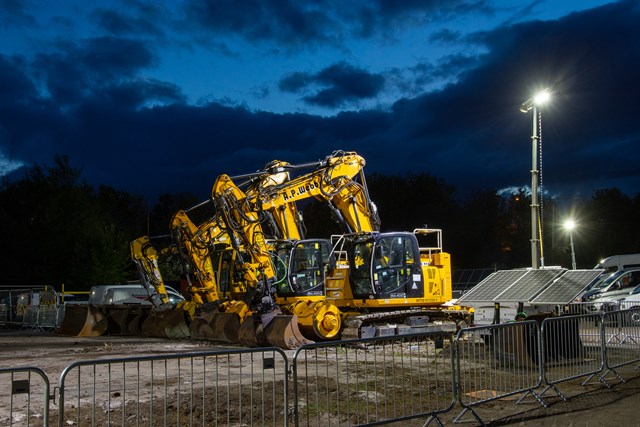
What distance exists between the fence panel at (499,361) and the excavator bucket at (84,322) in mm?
17823

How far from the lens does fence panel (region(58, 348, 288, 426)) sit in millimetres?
7484

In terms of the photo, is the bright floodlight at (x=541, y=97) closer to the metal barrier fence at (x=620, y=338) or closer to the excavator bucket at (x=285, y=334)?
the metal barrier fence at (x=620, y=338)

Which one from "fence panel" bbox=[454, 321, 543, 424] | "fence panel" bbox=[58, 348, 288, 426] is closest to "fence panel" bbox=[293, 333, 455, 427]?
"fence panel" bbox=[454, 321, 543, 424]

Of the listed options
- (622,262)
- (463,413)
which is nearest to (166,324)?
(463,413)

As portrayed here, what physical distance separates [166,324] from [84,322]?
4064mm

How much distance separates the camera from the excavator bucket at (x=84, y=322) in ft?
81.8

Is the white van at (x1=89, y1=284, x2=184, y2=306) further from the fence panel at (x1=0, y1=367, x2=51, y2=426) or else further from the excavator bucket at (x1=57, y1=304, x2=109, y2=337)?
the fence panel at (x1=0, y1=367, x2=51, y2=426)

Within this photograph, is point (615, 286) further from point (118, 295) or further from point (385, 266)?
point (118, 295)

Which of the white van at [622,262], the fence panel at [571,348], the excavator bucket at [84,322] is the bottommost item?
the excavator bucket at [84,322]

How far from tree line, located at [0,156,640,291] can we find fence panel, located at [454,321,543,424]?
40000 millimetres

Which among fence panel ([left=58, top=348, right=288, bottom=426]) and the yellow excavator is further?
the yellow excavator

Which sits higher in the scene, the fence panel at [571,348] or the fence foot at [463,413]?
the fence panel at [571,348]

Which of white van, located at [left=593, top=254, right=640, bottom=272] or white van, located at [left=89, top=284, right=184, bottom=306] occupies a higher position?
white van, located at [left=593, top=254, right=640, bottom=272]

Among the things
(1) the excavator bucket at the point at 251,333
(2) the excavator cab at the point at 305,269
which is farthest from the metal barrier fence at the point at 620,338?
(2) the excavator cab at the point at 305,269
